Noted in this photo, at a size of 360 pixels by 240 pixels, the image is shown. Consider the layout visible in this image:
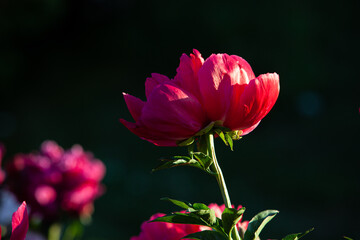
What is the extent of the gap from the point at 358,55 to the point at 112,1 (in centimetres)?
321

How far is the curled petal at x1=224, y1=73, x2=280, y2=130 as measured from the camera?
33 cm

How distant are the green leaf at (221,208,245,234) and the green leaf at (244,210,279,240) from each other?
17 mm

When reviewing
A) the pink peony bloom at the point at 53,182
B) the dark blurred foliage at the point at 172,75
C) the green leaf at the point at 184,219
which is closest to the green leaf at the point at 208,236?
the green leaf at the point at 184,219

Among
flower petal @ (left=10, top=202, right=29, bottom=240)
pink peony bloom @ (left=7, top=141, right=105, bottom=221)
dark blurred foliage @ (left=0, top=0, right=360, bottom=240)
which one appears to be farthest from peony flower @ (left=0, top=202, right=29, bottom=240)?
dark blurred foliage @ (left=0, top=0, right=360, bottom=240)

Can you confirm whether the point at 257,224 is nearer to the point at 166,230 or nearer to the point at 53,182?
the point at 166,230

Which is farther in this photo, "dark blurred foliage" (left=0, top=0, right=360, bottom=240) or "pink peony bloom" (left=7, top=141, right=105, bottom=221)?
"dark blurred foliage" (left=0, top=0, right=360, bottom=240)

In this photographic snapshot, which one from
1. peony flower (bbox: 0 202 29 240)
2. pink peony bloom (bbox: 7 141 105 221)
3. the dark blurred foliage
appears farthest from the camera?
the dark blurred foliage

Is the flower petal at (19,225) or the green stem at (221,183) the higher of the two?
the green stem at (221,183)

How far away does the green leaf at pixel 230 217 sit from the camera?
0.28 meters

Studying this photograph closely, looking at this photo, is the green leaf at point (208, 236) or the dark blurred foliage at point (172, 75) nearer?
Answer: the green leaf at point (208, 236)

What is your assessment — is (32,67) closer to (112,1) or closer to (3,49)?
(3,49)

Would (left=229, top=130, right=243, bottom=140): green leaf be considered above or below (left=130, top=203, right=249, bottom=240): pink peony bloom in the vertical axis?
above

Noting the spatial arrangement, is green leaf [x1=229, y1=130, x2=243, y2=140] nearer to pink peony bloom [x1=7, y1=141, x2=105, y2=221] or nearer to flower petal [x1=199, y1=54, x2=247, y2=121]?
flower petal [x1=199, y1=54, x2=247, y2=121]

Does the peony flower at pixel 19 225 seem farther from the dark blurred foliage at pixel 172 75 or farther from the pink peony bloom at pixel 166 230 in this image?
the dark blurred foliage at pixel 172 75
